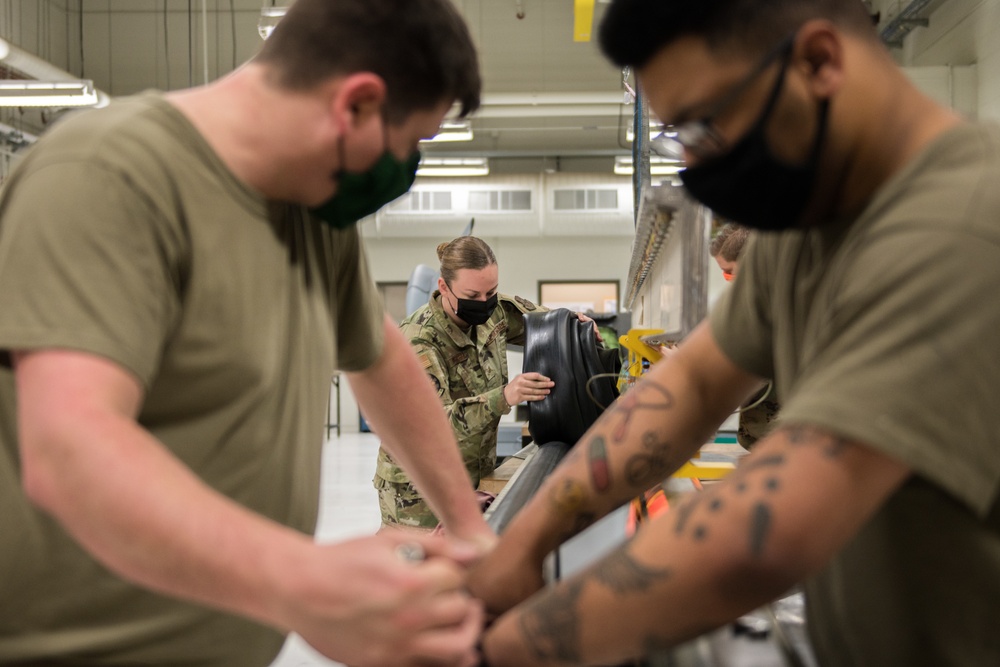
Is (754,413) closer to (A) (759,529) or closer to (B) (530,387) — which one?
(B) (530,387)

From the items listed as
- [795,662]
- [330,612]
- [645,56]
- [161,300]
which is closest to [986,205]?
[645,56]

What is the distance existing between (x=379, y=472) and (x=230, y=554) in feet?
8.95

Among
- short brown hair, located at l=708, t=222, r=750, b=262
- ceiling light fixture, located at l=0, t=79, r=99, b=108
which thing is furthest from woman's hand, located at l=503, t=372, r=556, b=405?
ceiling light fixture, located at l=0, t=79, r=99, b=108

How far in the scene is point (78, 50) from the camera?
9.46m

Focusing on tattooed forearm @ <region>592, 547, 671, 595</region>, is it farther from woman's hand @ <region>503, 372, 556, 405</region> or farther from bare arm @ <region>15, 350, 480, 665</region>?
woman's hand @ <region>503, 372, 556, 405</region>

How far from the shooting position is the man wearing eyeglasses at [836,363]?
70 cm

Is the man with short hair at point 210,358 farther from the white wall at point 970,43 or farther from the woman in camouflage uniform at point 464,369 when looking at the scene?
the white wall at point 970,43

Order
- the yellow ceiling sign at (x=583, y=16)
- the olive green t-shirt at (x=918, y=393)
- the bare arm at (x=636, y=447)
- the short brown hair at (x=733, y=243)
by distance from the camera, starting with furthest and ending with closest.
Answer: the yellow ceiling sign at (x=583, y=16)
the short brown hair at (x=733, y=243)
the bare arm at (x=636, y=447)
the olive green t-shirt at (x=918, y=393)

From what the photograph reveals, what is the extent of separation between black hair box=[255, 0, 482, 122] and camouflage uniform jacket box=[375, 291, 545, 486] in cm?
207

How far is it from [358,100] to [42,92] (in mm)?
6449

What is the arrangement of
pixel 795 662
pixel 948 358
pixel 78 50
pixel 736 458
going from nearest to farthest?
pixel 948 358 → pixel 795 662 → pixel 736 458 → pixel 78 50

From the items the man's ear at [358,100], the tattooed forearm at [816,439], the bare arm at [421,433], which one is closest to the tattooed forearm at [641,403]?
the bare arm at [421,433]

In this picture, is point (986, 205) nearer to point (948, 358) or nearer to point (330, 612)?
point (948, 358)

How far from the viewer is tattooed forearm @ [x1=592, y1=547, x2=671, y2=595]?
0.76 meters
